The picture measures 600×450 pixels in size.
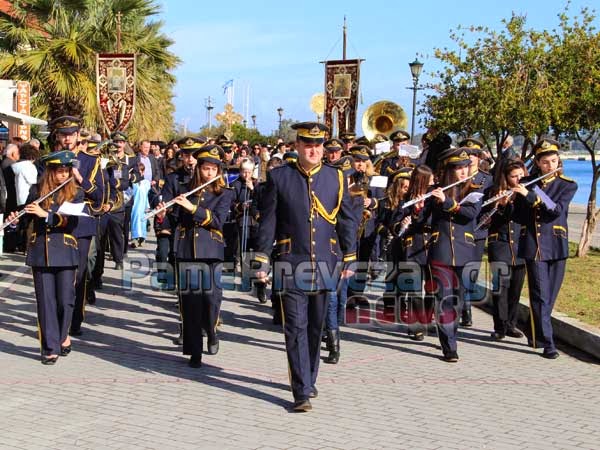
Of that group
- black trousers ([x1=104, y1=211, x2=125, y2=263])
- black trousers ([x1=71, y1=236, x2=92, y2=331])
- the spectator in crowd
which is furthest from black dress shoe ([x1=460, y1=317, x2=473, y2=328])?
the spectator in crowd

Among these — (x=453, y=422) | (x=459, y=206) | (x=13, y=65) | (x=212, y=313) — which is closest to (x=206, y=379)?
(x=212, y=313)

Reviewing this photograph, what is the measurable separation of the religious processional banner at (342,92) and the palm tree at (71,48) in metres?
6.10

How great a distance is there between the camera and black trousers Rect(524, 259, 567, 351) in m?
8.41

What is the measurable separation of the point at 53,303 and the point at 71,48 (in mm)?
17879

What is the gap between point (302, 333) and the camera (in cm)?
655

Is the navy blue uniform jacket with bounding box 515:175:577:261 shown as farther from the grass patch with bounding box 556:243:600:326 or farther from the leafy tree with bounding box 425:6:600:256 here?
the leafy tree with bounding box 425:6:600:256

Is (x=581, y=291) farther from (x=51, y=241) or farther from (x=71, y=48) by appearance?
(x=71, y=48)

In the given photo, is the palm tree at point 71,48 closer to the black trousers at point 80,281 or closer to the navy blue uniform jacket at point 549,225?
the black trousers at point 80,281

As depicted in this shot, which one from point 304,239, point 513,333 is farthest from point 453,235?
point 304,239

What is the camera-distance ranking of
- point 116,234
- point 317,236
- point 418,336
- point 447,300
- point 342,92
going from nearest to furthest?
point 317,236
point 447,300
point 418,336
point 116,234
point 342,92

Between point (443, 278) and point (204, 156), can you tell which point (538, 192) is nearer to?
point (443, 278)

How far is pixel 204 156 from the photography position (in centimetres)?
779

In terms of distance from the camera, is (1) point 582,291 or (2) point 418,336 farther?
(1) point 582,291

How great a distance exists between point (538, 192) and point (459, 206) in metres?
0.74
